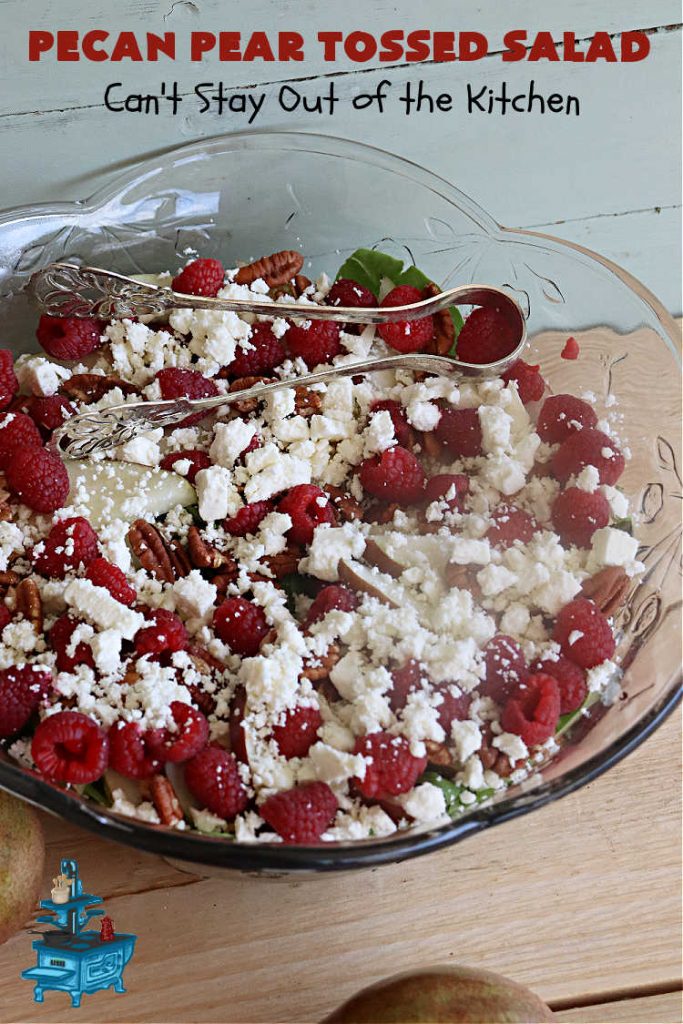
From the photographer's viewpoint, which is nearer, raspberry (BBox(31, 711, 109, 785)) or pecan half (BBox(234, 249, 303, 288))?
raspberry (BBox(31, 711, 109, 785))

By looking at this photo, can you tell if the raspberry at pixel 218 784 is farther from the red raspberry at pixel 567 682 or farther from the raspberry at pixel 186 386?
the raspberry at pixel 186 386

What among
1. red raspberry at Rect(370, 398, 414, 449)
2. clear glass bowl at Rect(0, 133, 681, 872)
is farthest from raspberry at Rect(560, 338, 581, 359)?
red raspberry at Rect(370, 398, 414, 449)

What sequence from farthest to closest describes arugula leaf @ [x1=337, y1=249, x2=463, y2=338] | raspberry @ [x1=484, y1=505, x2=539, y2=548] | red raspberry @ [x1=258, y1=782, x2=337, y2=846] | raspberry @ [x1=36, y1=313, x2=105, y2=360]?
1. arugula leaf @ [x1=337, y1=249, x2=463, y2=338]
2. raspberry @ [x1=36, y1=313, x2=105, y2=360]
3. raspberry @ [x1=484, y1=505, x2=539, y2=548]
4. red raspberry @ [x1=258, y1=782, x2=337, y2=846]

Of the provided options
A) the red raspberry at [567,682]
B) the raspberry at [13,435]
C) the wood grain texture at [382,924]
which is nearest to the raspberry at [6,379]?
the raspberry at [13,435]

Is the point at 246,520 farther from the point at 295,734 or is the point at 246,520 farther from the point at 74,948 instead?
the point at 74,948

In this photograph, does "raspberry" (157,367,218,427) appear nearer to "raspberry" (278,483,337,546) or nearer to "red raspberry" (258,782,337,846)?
"raspberry" (278,483,337,546)

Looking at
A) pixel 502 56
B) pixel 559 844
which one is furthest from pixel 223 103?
pixel 559 844
